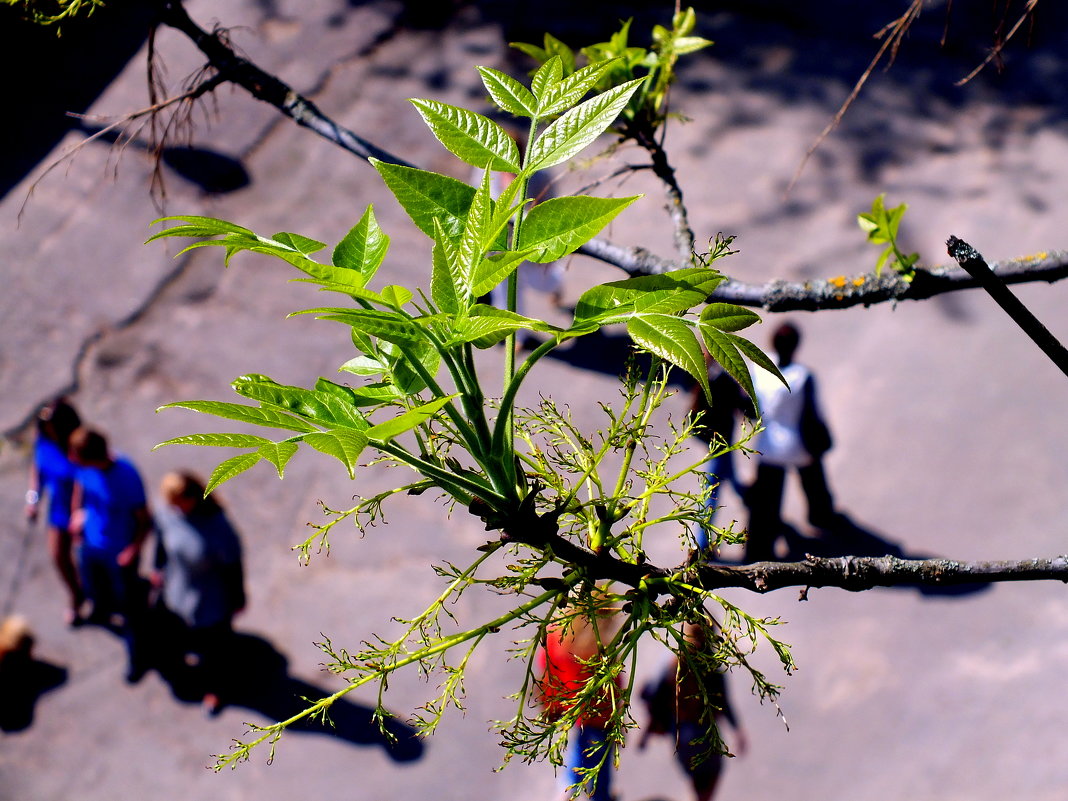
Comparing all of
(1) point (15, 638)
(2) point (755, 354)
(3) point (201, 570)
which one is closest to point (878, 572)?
(2) point (755, 354)

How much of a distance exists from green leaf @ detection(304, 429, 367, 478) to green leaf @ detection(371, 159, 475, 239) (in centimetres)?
36

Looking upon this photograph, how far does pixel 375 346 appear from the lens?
1487 millimetres

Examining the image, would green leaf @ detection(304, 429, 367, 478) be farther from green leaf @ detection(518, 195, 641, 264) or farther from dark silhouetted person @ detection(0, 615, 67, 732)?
dark silhouetted person @ detection(0, 615, 67, 732)

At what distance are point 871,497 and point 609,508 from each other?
5041mm

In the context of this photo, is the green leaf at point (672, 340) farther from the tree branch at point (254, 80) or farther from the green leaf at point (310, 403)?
the tree branch at point (254, 80)

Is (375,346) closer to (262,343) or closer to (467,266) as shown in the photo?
(467,266)

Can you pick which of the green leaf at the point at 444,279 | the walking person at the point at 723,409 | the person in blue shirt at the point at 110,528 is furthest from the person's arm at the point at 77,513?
the green leaf at the point at 444,279

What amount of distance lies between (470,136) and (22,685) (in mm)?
6061

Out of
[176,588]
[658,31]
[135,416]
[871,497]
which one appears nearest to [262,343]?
[135,416]

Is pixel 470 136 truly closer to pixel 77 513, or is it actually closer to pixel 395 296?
pixel 395 296

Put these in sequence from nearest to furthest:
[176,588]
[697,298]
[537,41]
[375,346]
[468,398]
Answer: [697,298] → [468,398] → [375,346] → [176,588] → [537,41]

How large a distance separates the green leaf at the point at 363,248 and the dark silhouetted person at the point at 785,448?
146 inches

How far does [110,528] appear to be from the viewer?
5.53m

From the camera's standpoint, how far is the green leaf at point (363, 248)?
138 cm
